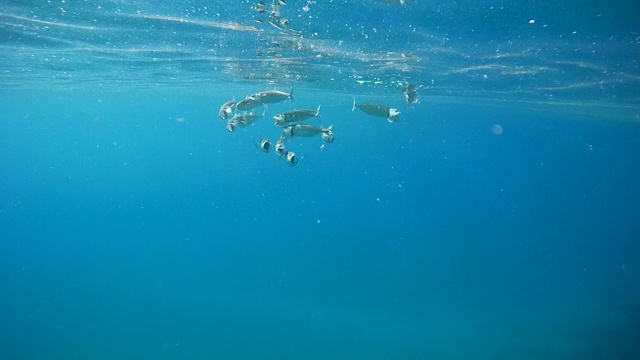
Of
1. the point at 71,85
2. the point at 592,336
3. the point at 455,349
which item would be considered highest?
the point at 71,85

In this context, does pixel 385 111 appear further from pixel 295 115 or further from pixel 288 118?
pixel 288 118

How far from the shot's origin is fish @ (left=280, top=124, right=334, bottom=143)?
782cm

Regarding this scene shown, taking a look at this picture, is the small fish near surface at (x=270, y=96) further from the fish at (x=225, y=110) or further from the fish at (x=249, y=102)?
the fish at (x=225, y=110)

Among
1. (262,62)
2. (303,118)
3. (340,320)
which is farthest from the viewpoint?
(340,320)

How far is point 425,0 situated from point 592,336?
18013 millimetres

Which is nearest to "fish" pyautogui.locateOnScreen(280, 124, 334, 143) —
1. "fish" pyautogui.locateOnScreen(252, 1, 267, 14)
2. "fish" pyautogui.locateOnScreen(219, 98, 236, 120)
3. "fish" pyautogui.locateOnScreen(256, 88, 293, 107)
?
"fish" pyautogui.locateOnScreen(256, 88, 293, 107)

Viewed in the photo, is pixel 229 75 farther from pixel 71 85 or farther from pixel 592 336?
pixel 592 336

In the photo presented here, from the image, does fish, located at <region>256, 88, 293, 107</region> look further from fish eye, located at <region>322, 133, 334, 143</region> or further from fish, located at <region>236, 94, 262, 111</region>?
fish eye, located at <region>322, 133, 334, 143</region>

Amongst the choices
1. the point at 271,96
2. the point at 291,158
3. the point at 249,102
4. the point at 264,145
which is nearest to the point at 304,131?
→ the point at 291,158

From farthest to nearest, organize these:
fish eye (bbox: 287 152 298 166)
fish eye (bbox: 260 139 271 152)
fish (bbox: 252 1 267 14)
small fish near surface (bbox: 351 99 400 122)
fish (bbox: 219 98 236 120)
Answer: fish (bbox: 252 1 267 14) < fish (bbox: 219 98 236 120) < small fish near surface (bbox: 351 99 400 122) < fish eye (bbox: 260 139 271 152) < fish eye (bbox: 287 152 298 166)

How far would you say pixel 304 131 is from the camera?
796 cm

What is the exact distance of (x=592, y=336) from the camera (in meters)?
19.0

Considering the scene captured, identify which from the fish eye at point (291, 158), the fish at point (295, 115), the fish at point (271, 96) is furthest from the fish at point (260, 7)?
the fish eye at point (291, 158)

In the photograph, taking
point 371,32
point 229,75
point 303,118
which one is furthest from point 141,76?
point 303,118
